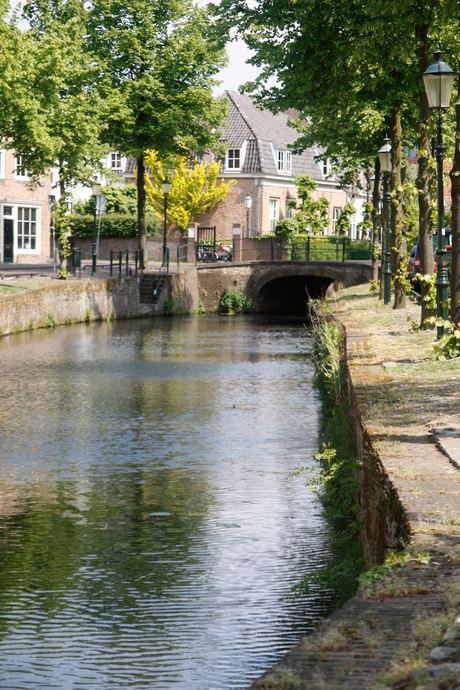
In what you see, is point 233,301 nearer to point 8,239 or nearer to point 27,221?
point 8,239

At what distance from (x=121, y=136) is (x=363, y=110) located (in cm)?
1414

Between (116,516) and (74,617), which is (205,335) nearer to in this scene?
(116,516)

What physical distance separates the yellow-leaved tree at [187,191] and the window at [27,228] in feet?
33.0

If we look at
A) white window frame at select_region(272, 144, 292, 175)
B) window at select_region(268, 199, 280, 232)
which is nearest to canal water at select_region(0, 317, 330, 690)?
window at select_region(268, 199, 280, 232)

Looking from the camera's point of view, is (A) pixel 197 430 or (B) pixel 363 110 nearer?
(A) pixel 197 430

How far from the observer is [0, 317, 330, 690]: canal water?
5.59 metres

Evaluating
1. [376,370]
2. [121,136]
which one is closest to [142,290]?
[121,136]

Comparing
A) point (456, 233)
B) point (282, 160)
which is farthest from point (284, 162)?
point (456, 233)

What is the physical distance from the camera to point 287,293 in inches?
1705

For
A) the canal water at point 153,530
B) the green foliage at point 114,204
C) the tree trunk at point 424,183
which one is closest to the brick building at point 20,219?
the green foliage at point 114,204

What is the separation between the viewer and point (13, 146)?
84.8ft

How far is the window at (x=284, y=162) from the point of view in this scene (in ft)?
190

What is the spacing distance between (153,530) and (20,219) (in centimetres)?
3763

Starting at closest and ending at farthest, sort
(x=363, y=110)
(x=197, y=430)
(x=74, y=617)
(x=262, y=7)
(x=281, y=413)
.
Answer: (x=74, y=617) < (x=197, y=430) < (x=281, y=413) < (x=262, y=7) < (x=363, y=110)
